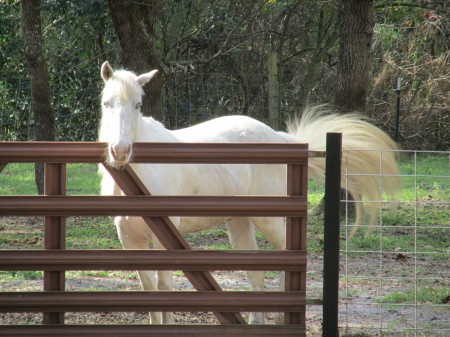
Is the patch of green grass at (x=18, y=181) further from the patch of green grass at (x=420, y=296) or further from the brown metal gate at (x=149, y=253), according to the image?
the brown metal gate at (x=149, y=253)

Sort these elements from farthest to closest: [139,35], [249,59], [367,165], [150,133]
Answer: [249,59]
[139,35]
[150,133]
[367,165]

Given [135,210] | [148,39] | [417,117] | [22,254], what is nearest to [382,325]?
[135,210]

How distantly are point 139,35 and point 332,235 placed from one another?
17.1ft

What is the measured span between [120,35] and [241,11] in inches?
280

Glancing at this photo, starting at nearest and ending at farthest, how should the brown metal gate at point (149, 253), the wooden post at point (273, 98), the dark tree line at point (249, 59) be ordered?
the brown metal gate at point (149, 253)
the wooden post at point (273, 98)
the dark tree line at point (249, 59)

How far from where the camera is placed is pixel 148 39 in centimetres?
819

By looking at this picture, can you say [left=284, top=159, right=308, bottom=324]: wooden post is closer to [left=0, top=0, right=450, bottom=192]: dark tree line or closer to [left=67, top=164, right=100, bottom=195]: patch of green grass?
[left=67, top=164, right=100, bottom=195]: patch of green grass

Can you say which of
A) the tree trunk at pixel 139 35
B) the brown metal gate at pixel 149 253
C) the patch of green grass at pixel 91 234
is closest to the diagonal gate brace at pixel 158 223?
the brown metal gate at pixel 149 253

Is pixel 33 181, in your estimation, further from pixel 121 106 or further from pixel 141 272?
pixel 121 106

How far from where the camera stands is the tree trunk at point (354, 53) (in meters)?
8.41

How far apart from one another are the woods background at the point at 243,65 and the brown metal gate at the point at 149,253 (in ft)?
23.6

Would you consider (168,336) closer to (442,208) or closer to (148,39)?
(148,39)

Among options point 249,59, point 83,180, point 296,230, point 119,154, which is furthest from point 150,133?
point 249,59

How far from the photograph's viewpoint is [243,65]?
48.9ft
